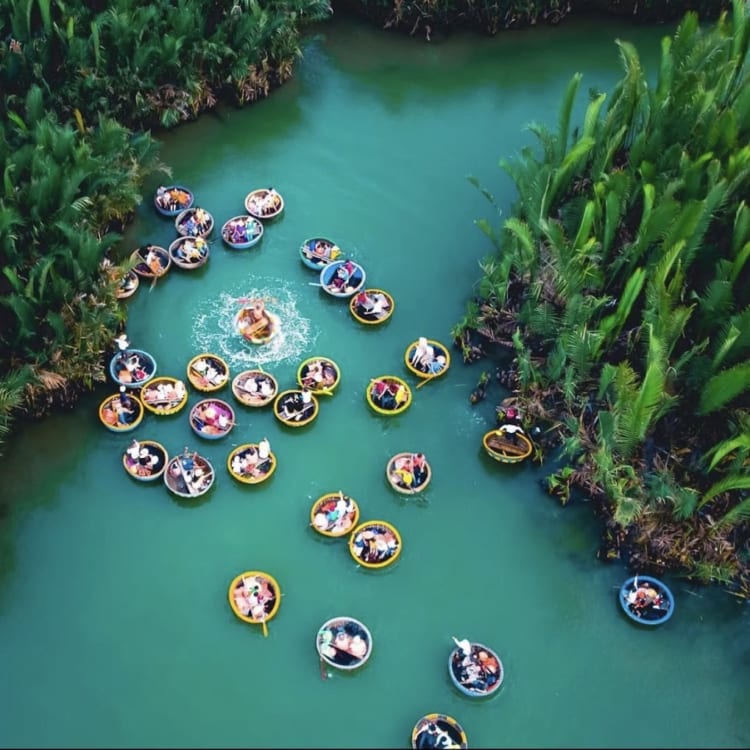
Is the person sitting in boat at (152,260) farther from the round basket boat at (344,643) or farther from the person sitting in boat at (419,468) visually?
the round basket boat at (344,643)

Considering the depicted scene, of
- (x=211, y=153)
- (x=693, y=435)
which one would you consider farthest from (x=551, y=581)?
(x=211, y=153)

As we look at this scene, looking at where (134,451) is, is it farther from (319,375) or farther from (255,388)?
(319,375)

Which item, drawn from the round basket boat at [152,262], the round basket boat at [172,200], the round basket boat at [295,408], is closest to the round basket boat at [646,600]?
the round basket boat at [295,408]

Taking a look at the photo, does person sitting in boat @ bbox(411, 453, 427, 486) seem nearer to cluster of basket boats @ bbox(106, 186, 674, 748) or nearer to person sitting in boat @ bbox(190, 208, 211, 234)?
cluster of basket boats @ bbox(106, 186, 674, 748)

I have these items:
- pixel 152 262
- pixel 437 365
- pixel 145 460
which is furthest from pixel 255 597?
pixel 152 262

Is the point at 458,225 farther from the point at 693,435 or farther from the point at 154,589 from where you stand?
the point at 154,589

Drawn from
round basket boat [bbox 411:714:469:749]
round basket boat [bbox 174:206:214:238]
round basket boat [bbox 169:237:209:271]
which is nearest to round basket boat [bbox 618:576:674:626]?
round basket boat [bbox 411:714:469:749]
